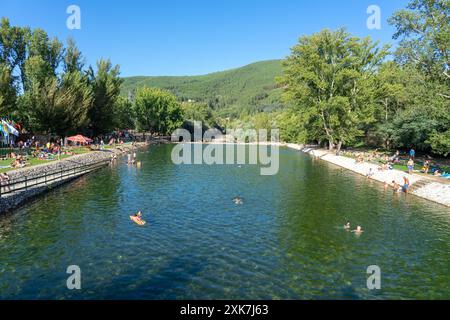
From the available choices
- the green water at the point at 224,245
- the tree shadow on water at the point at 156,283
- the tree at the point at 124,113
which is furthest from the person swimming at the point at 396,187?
the tree at the point at 124,113

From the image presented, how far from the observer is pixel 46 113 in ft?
225

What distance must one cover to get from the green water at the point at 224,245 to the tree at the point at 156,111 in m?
99.8

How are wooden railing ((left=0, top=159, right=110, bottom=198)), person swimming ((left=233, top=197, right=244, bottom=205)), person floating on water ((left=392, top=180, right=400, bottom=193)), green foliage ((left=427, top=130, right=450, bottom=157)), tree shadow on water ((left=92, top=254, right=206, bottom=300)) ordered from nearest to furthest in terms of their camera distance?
tree shadow on water ((left=92, top=254, right=206, bottom=300)) < wooden railing ((left=0, top=159, right=110, bottom=198)) < person swimming ((left=233, top=197, right=244, bottom=205)) < green foliage ((left=427, top=130, right=450, bottom=157)) < person floating on water ((left=392, top=180, right=400, bottom=193))

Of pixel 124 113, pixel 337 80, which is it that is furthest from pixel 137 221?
pixel 124 113

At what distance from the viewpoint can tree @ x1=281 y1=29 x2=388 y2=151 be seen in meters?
75.8

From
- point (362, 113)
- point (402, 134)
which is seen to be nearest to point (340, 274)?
point (402, 134)

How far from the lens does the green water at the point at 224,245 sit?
58.1 ft

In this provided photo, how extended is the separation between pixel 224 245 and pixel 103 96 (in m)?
79.9

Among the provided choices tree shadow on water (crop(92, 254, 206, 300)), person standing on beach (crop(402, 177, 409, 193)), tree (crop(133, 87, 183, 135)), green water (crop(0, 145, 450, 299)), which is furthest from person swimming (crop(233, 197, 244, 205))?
tree (crop(133, 87, 183, 135))

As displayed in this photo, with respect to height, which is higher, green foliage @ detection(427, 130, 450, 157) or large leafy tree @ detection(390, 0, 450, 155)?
large leafy tree @ detection(390, 0, 450, 155)

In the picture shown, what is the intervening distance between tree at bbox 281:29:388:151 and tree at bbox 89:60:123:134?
48.1 metres

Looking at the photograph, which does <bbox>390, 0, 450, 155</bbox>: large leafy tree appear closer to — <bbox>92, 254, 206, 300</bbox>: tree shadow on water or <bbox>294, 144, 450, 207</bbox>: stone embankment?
<bbox>294, 144, 450, 207</bbox>: stone embankment

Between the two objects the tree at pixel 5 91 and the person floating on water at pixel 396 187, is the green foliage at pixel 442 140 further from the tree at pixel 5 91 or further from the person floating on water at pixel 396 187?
the tree at pixel 5 91
